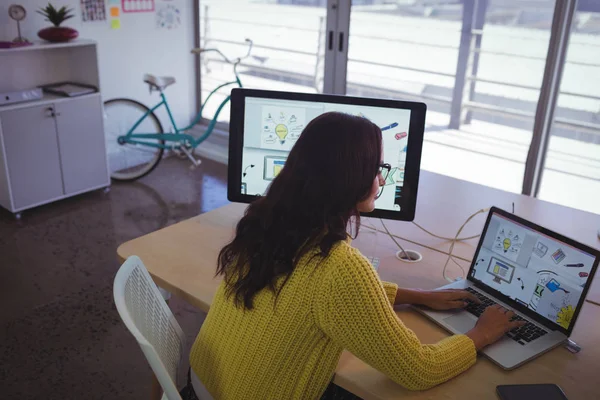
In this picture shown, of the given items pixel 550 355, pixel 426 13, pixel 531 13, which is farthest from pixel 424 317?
pixel 426 13

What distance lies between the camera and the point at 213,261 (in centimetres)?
165

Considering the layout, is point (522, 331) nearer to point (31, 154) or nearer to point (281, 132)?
point (281, 132)

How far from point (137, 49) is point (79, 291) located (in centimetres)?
225

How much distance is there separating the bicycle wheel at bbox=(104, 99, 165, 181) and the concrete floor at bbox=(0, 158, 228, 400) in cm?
12

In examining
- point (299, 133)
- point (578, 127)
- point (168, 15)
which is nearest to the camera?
point (299, 133)

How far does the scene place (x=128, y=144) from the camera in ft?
14.7

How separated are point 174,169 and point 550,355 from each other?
372 centimetres

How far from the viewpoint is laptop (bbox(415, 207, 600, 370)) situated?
1289 millimetres

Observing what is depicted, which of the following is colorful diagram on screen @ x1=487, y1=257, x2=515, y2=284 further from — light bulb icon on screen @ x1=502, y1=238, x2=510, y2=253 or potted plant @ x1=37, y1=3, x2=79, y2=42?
potted plant @ x1=37, y1=3, x2=79, y2=42

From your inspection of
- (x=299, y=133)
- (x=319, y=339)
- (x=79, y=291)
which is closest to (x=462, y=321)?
(x=319, y=339)

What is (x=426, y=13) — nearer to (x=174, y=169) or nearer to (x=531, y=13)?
(x=531, y=13)

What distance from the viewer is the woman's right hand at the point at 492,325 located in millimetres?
1279

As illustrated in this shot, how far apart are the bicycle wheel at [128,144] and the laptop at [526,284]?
332cm

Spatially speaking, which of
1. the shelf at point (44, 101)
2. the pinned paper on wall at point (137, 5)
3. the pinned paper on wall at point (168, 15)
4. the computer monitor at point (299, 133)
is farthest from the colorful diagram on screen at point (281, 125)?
the pinned paper on wall at point (168, 15)
